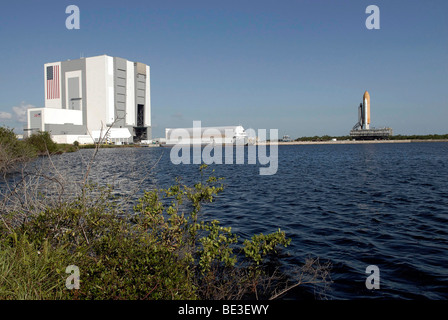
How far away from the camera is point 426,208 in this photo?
1388cm

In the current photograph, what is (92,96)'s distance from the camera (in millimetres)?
97625

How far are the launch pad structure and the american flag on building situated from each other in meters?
123

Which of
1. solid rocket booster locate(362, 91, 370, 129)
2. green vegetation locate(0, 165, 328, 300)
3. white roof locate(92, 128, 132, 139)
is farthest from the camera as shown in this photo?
solid rocket booster locate(362, 91, 370, 129)

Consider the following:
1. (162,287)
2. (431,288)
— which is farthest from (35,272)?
(431,288)

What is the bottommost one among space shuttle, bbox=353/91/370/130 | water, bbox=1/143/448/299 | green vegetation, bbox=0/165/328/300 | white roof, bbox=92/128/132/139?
water, bbox=1/143/448/299

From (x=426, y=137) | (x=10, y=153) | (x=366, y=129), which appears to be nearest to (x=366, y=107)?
(x=366, y=129)

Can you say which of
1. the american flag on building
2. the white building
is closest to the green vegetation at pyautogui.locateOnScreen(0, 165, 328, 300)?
the american flag on building

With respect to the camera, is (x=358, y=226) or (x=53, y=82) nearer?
(x=358, y=226)

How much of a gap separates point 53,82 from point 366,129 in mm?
128019

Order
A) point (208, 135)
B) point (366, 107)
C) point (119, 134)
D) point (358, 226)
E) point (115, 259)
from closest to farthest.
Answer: point (115, 259), point (358, 226), point (119, 134), point (208, 135), point (366, 107)

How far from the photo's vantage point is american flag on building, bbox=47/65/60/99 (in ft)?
333

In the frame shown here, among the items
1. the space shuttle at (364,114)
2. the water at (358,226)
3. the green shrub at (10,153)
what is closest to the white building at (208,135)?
the space shuttle at (364,114)

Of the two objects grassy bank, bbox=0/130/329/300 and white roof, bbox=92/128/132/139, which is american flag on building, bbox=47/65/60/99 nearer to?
white roof, bbox=92/128/132/139

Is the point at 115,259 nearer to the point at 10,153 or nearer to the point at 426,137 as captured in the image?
A: the point at 10,153
